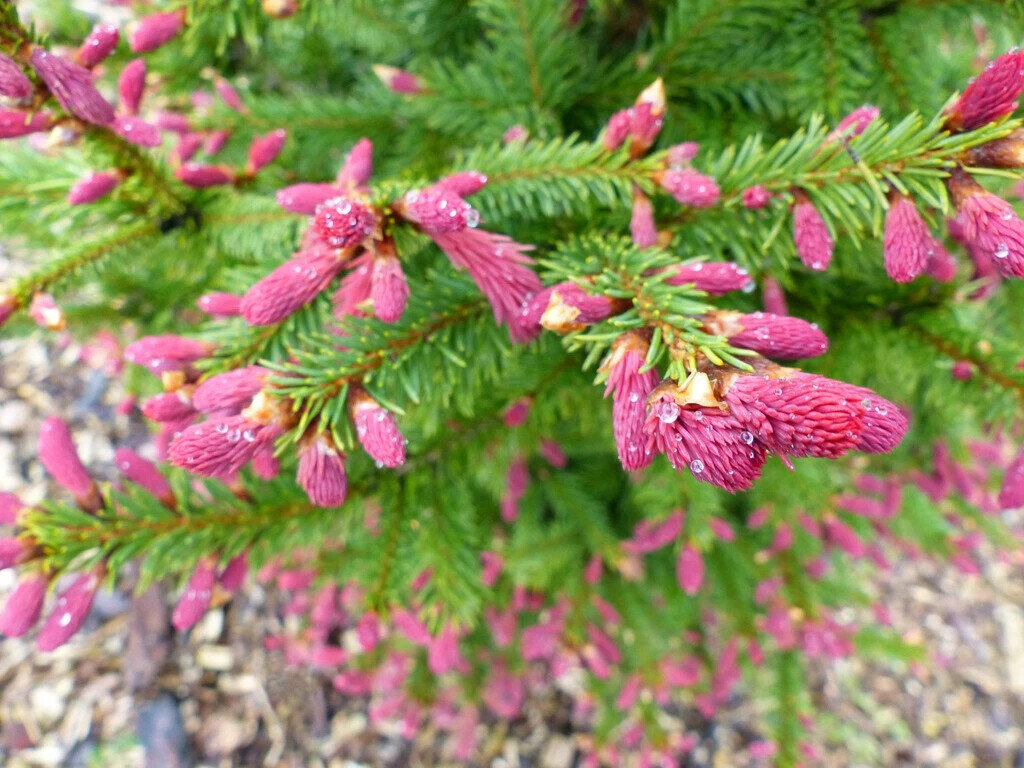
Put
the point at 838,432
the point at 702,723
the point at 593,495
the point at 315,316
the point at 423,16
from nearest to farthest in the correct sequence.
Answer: the point at 838,432 → the point at 315,316 → the point at 423,16 → the point at 593,495 → the point at 702,723

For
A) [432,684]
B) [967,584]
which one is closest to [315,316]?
[432,684]

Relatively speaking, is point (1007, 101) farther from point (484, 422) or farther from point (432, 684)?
point (432, 684)

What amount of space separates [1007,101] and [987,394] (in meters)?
0.66

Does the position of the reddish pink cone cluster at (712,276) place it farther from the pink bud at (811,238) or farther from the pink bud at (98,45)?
the pink bud at (98,45)

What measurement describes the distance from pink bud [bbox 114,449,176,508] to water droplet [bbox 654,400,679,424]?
0.98 meters

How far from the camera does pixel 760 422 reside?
0.67 meters

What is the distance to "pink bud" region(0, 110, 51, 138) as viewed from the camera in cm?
94

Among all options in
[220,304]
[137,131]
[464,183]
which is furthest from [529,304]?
[137,131]

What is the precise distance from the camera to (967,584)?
Result: 3.60 metres

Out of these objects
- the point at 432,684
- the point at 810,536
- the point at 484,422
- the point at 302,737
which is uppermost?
the point at 484,422

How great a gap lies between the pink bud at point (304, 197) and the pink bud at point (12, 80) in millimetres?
362

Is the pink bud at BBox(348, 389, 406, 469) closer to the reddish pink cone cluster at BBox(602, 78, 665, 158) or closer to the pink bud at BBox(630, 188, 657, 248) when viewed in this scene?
the pink bud at BBox(630, 188, 657, 248)

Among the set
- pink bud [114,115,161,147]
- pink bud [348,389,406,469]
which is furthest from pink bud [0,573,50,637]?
pink bud [114,115,161,147]

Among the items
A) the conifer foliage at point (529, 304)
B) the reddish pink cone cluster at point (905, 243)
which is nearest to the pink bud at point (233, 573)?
the conifer foliage at point (529, 304)
